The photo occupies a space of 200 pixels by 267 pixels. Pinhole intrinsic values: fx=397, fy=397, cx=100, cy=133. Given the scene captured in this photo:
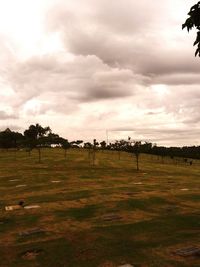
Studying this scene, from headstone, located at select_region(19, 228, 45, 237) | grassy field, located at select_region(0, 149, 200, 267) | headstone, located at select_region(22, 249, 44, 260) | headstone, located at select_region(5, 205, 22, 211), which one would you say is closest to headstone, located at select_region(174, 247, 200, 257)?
grassy field, located at select_region(0, 149, 200, 267)

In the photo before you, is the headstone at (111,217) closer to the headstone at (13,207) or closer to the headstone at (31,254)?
the headstone at (31,254)

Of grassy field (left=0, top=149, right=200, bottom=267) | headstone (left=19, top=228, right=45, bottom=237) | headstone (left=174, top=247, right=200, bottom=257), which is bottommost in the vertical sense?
headstone (left=19, top=228, right=45, bottom=237)

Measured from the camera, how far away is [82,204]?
1757 inches

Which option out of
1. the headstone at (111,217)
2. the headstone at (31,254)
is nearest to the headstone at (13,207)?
the headstone at (111,217)

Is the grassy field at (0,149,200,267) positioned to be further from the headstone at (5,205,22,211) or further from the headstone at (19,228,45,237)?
the headstone at (5,205,22,211)

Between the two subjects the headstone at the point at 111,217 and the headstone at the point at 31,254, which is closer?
the headstone at the point at 31,254

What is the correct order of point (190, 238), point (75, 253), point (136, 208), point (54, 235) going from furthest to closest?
point (136, 208)
point (54, 235)
point (190, 238)
point (75, 253)

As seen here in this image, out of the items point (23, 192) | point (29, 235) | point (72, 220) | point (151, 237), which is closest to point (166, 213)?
point (72, 220)

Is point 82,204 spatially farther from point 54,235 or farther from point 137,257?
point 137,257

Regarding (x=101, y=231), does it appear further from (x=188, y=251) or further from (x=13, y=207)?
(x=13, y=207)

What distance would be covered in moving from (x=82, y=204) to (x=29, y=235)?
611 inches

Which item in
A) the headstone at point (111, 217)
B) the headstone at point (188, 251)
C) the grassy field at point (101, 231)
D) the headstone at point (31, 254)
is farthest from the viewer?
the headstone at point (111, 217)

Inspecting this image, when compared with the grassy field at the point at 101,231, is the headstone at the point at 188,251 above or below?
above

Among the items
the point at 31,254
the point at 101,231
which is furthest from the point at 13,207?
the point at 31,254
